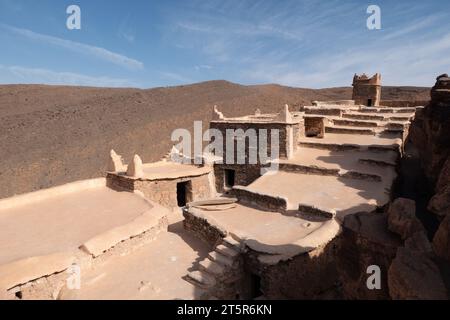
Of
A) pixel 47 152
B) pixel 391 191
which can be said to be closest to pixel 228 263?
pixel 391 191

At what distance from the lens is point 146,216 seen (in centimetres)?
995

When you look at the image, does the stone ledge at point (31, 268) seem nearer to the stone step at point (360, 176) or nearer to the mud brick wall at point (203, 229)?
the mud brick wall at point (203, 229)

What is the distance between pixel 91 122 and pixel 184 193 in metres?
26.5

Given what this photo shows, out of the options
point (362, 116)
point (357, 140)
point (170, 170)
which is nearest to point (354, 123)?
point (362, 116)

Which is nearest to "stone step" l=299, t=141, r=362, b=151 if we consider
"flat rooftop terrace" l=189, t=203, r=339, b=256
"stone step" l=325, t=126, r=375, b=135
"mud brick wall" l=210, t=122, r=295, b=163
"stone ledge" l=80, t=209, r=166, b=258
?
"mud brick wall" l=210, t=122, r=295, b=163

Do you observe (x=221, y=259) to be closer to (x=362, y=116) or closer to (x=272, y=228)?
(x=272, y=228)

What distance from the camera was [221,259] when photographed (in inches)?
316

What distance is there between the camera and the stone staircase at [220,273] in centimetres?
744

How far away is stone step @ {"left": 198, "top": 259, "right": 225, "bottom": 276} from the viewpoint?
7656 mm

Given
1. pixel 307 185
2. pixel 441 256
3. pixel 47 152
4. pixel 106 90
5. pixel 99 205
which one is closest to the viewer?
pixel 441 256

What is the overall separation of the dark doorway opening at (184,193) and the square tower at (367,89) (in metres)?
20.2

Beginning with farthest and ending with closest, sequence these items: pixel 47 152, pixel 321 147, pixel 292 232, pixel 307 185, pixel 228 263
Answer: pixel 47 152 < pixel 321 147 < pixel 307 185 < pixel 292 232 < pixel 228 263

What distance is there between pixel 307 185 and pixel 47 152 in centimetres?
2560

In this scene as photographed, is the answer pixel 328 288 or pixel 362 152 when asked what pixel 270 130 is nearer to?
pixel 362 152
